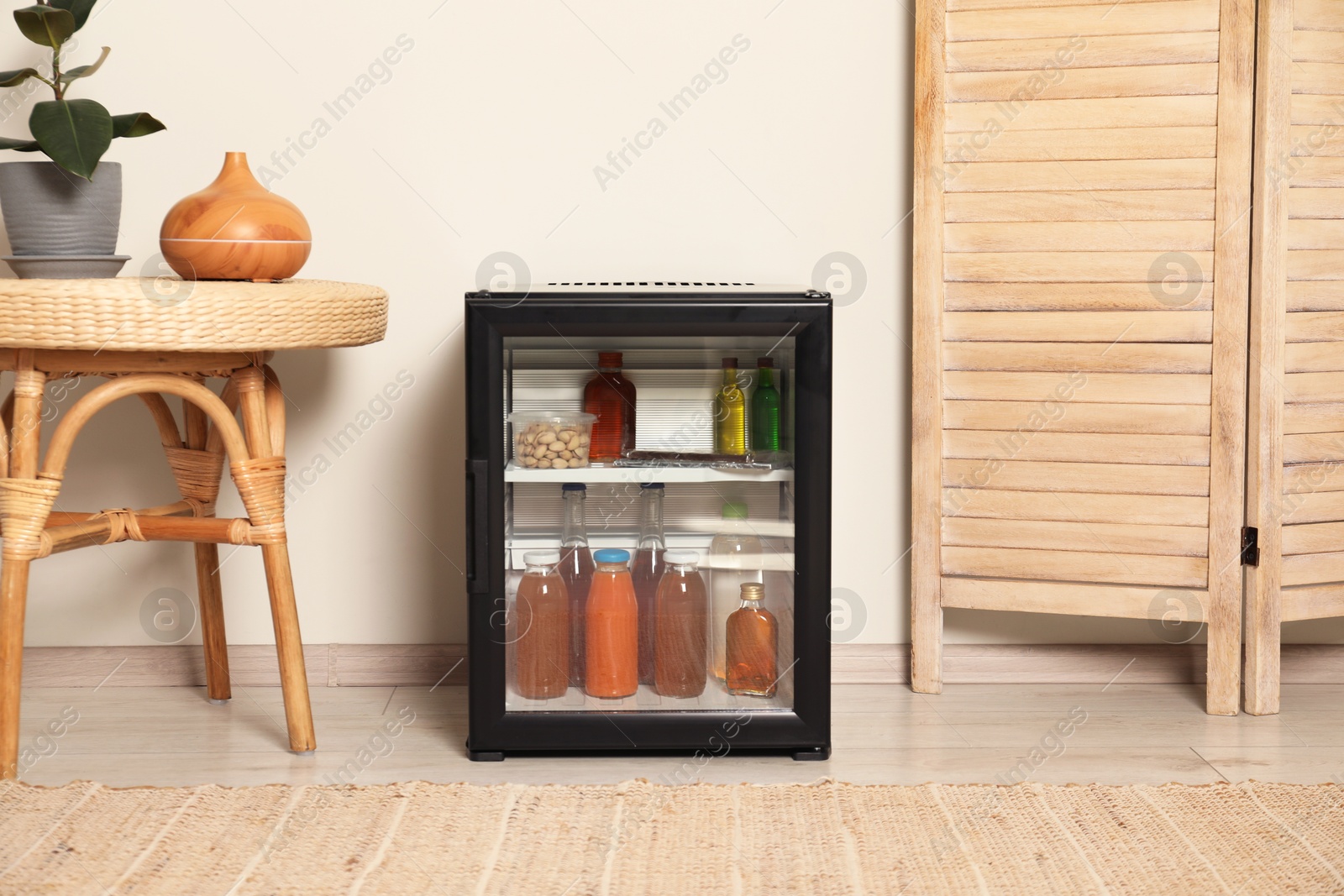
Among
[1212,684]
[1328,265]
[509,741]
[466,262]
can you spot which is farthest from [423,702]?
[1328,265]

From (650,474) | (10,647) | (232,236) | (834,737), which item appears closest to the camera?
(10,647)

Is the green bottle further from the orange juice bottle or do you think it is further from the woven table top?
the woven table top

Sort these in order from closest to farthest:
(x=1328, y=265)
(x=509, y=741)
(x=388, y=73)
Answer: (x=509, y=741), (x=1328, y=265), (x=388, y=73)

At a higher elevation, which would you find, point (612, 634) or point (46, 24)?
point (46, 24)

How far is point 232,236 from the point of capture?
171cm

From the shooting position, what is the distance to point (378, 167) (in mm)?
2141

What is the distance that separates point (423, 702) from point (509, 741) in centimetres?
37

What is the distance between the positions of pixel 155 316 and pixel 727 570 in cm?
94

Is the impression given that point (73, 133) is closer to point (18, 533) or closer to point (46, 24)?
point (46, 24)

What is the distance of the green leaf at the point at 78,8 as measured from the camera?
1.80 m

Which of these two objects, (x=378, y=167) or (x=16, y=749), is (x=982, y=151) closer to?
(x=378, y=167)

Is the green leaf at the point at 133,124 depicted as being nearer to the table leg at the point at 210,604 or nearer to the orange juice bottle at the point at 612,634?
the table leg at the point at 210,604

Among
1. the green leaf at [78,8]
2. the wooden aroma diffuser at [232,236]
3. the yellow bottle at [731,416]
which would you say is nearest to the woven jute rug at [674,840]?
the yellow bottle at [731,416]

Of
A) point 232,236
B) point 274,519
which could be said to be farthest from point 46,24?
point 274,519
